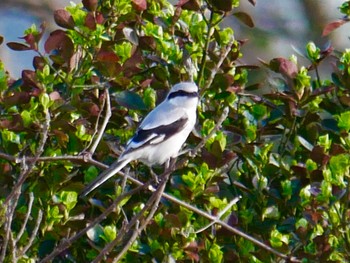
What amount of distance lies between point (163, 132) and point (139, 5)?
58 cm

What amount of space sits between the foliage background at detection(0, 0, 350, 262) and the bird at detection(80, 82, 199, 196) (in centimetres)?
5

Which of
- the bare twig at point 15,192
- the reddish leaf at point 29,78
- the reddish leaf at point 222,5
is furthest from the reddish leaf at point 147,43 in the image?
the bare twig at point 15,192

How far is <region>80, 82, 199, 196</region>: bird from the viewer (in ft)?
10.8

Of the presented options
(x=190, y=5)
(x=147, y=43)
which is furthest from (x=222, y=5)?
(x=147, y=43)

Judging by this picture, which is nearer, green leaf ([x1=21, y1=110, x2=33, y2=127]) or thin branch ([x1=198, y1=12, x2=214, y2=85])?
green leaf ([x1=21, y1=110, x2=33, y2=127])

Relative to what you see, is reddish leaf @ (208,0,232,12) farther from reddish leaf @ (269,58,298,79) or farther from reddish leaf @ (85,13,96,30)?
reddish leaf @ (85,13,96,30)

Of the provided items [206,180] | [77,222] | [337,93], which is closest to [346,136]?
[337,93]

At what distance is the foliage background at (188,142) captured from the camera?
10.3 feet

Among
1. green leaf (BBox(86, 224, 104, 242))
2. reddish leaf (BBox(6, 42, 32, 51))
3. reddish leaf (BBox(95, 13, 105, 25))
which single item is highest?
reddish leaf (BBox(95, 13, 105, 25))

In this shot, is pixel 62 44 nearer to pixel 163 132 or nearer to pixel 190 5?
pixel 190 5

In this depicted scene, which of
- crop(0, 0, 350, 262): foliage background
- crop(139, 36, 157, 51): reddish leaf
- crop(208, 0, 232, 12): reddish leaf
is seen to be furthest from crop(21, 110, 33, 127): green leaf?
crop(208, 0, 232, 12): reddish leaf

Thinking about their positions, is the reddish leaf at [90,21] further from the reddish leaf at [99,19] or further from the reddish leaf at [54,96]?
the reddish leaf at [54,96]

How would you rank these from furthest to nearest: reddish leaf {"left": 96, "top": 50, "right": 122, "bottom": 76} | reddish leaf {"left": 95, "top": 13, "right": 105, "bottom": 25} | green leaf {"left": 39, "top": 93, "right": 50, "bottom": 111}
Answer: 1. reddish leaf {"left": 95, "top": 13, "right": 105, "bottom": 25}
2. reddish leaf {"left": 96, "top": 50, "right": 122, "bottom": 76}
3. green leaf {"left": 39, "top": 93, "right": 50, "bottom": 111}

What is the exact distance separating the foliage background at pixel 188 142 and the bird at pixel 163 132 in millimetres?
50
